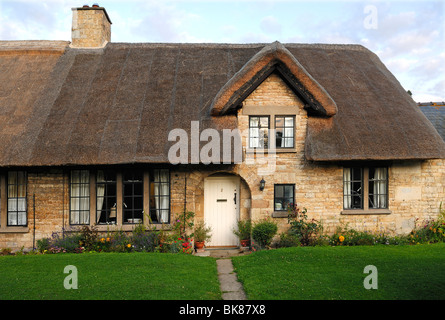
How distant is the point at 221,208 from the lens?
11039mm

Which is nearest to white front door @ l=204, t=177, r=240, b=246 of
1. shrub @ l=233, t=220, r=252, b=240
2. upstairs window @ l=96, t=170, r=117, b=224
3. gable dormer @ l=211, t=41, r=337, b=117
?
shrub @ l=233, t=220, r=252, b=240

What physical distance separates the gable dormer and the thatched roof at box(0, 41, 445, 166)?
1.2 inches

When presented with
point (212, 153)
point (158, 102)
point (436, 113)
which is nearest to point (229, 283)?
point (212, 153)

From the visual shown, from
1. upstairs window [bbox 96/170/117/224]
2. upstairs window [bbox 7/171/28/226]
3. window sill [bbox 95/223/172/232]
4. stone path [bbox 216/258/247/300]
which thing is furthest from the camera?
upstairs window [bbox 96/170/117/224]

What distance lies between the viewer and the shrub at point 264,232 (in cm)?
1016

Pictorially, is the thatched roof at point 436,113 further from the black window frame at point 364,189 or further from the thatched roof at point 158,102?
the black window frame at point 364,189

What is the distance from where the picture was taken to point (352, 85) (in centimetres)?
1220

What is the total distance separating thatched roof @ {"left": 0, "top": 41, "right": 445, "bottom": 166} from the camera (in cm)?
990

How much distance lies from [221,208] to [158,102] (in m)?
3.88

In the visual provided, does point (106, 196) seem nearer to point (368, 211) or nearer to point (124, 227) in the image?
point (124, 227)

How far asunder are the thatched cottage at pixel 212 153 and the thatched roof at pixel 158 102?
4 cm

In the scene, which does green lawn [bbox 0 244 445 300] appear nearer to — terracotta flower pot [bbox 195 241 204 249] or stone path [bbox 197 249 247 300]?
stone path [bbox 197 249 247 300]

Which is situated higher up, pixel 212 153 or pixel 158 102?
pixel 158 102

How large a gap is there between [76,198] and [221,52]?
724 cm
